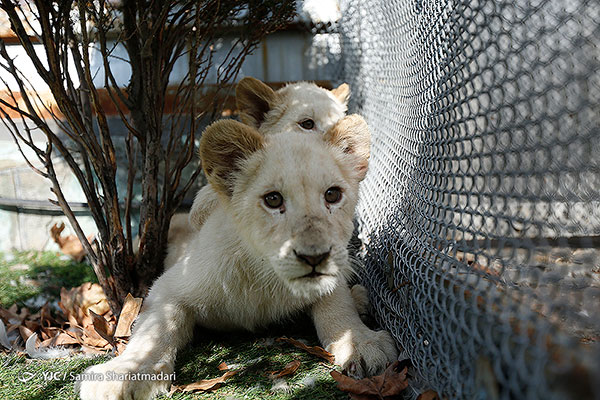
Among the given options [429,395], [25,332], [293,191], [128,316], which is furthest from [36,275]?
[429,395]

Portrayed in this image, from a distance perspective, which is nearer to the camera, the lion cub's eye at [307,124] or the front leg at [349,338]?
the front leg at [349,338]

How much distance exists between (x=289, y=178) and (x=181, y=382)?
3.79ft

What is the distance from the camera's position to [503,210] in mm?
1689

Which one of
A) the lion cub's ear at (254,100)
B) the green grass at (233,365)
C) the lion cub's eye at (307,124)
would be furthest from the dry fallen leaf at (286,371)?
the lion cub's ear at (254,100)

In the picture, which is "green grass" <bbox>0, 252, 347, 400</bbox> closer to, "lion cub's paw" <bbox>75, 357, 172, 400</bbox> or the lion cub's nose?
"lion cub's paw" <bbox>75, 357, 172, 400</bbox>

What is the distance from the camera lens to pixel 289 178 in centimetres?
240

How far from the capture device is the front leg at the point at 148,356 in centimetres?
216

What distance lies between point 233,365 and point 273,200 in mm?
908

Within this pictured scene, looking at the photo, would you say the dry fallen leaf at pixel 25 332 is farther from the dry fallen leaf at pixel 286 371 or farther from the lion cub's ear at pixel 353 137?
the lion cub's ear at pixel 353 137

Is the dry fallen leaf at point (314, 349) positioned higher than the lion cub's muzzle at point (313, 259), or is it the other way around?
the lion cub's muzzle at point (313, 259)

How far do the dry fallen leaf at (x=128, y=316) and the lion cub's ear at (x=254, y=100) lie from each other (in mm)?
1843

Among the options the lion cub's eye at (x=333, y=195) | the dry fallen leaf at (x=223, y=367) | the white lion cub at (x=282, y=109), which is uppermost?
the white lion cub at (x=282, y=109)

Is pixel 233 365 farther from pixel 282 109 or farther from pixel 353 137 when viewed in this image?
pixel 282 109

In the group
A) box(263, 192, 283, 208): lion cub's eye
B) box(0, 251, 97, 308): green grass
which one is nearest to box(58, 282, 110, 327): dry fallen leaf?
box(0, 251, 97, 308): green grass
